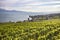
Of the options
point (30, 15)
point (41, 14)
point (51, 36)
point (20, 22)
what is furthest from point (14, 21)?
point (51, 36)

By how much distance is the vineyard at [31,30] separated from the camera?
322 cm

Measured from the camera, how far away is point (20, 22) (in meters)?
3.43

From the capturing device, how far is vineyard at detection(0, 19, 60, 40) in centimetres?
322

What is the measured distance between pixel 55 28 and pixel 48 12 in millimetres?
388

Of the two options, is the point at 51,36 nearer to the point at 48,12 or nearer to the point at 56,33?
the point at 56,33

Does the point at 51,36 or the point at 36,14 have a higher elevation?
the point at 36,14

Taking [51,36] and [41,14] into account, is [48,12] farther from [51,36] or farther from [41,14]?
[51,36]

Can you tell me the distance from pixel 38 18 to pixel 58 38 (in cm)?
63

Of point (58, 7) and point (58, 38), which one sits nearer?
point (58, 38)

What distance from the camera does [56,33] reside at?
10.8 feet

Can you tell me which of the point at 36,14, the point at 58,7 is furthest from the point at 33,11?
the point at 58,7

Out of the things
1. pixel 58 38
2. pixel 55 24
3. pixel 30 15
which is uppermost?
pixel 30 15

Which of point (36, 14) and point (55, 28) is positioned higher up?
point (36, 14)

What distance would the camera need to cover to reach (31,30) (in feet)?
11.0
